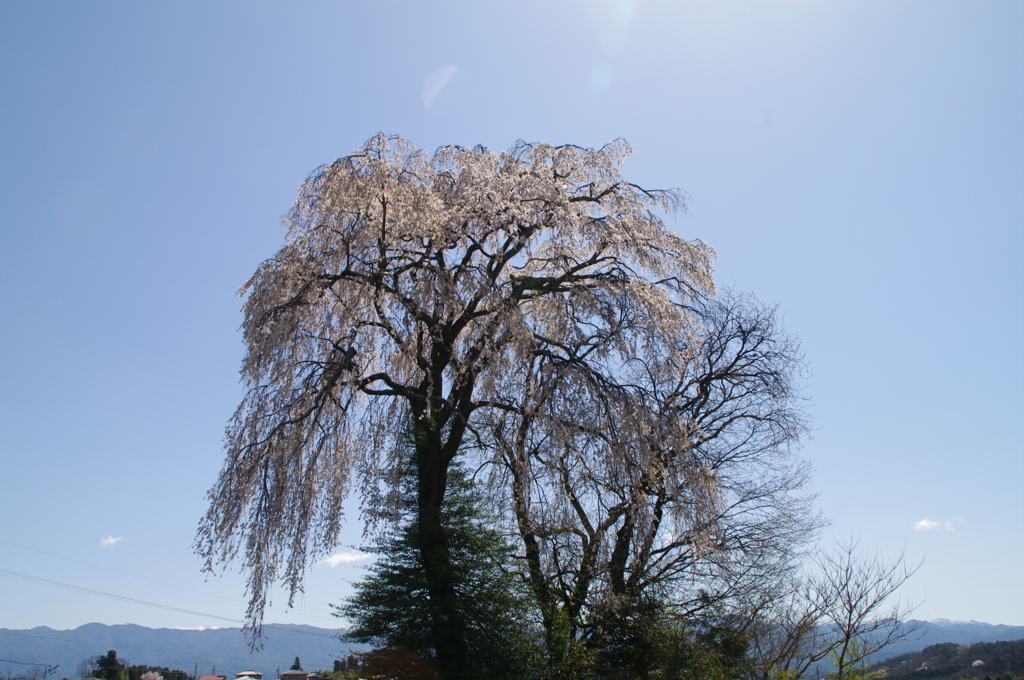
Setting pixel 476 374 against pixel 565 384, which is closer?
pixel 565 384

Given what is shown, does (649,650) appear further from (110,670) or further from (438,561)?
(110,670)

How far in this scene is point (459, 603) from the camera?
939 cm

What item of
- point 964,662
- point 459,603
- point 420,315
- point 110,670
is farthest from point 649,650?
point 110,670

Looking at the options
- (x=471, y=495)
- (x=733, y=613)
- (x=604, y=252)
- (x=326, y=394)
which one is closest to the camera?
(x=326, y=394)

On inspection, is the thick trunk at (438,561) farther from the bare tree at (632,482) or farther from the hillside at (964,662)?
the hillside at (964,662)

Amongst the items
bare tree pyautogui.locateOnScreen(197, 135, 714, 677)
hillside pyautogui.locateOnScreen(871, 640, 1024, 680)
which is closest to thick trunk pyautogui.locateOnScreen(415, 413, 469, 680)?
bare tree pyautogui.locateOnScreen(197, 135, 714, 677)

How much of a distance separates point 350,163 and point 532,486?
197 inches

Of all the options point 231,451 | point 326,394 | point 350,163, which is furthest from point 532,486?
point 350,163

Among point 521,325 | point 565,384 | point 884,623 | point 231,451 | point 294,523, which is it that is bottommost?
point 884,623

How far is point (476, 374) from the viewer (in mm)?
9250

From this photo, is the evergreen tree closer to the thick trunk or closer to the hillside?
the thick trunk

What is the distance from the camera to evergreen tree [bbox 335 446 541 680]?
30.2 feet

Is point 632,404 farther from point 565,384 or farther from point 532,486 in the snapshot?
point 532,486

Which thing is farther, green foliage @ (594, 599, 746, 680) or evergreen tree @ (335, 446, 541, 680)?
green foliage @ (594, 599, 746, 680)
